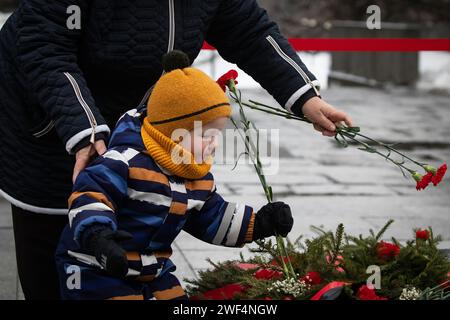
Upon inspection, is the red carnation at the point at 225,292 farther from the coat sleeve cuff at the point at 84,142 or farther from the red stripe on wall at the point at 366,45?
the red stripe on wall at the point at 366,45

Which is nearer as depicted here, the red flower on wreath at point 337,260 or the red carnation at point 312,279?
the red carnation at point 312,279

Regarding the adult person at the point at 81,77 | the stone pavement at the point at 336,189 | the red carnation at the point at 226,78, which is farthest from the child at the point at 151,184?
the stone pavement at the point at 336,189

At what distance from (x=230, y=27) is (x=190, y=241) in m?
2.34

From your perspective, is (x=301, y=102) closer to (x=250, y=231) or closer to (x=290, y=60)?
(x=290, y=60)

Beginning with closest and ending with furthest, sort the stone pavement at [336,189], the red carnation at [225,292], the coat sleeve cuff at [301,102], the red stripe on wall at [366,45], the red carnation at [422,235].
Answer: the red carnation at [225,292]
the coat sleeve cuff at [301,102]
the red carnation at [422,235]
the stone pavement at [336,189]
the red stripe on wall at [366,45]

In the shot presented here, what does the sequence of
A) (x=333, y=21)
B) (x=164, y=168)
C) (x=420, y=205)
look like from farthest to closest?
(x=333, y=21)
(x=420, y=205)
(x=164, y=168)

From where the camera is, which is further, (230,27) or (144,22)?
(230,27)

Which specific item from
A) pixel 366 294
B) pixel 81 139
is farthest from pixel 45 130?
pixel 366 294

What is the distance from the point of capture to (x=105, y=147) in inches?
103

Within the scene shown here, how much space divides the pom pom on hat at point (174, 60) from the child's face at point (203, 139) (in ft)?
0.61

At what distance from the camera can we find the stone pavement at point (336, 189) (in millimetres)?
5035

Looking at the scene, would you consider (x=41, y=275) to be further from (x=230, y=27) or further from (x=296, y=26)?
(x=296, y=26)

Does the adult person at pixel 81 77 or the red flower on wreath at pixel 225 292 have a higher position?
the adult person at pixel 81 77

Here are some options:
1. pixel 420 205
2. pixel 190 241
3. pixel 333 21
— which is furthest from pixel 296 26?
pixel 190 241
